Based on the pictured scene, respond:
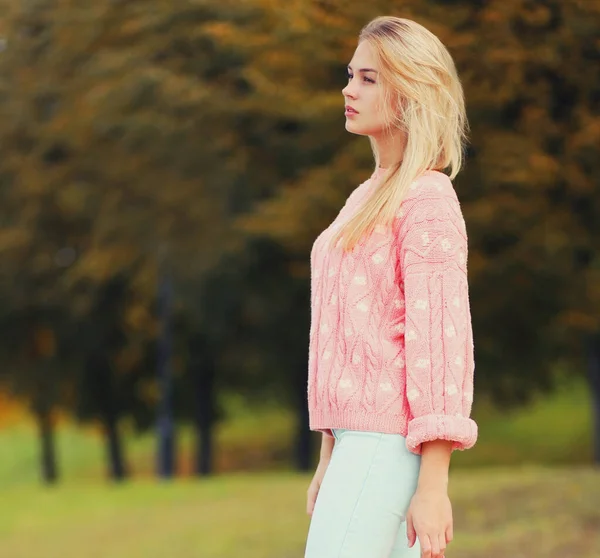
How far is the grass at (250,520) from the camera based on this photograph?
1030cm

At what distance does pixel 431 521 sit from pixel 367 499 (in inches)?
6.4

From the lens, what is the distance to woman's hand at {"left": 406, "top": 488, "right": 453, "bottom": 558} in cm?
248

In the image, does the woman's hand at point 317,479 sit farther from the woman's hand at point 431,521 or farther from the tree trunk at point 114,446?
the tree trunk at point 114,446

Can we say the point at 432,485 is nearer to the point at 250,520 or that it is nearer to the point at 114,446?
the point at 250,520

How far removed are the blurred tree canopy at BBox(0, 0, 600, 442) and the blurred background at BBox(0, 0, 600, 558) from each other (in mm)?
38

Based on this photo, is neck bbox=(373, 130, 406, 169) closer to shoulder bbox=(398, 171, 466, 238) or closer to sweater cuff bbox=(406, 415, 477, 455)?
shoulder bbox=(398, 171, 466, 238)

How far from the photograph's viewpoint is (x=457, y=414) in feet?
8.45

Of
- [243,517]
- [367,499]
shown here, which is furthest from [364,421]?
[243,517]

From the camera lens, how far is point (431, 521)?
2.48 meters

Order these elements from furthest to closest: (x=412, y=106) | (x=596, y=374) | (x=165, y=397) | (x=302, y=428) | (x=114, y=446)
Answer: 1. (x=114, y=446)
2. (x=302, y=428)
3. (x=165, y=397)
4. (x=596, y=374)
5. (x=412, y=106)

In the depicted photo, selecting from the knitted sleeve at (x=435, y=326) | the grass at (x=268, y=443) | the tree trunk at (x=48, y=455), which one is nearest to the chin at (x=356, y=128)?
the knitted sleeve at (x=435, y=326)

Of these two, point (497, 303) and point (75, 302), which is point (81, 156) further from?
point (497, 303)

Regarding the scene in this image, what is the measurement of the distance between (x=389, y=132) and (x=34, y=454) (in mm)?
41580

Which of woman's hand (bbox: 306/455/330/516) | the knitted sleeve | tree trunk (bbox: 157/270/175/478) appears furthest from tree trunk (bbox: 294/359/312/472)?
the knitted sleeve
